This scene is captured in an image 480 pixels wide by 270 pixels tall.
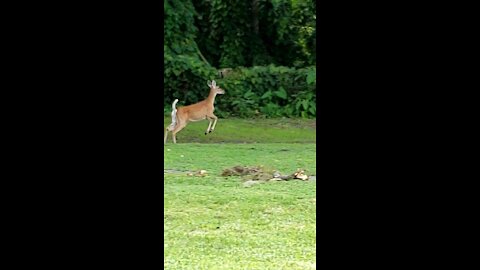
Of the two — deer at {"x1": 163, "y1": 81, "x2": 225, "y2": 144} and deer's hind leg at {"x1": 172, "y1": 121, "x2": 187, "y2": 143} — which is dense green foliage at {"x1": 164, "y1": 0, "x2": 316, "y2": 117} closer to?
deer at {"x1": 163, "y1": 81, "x2": 225, "y2": 144}

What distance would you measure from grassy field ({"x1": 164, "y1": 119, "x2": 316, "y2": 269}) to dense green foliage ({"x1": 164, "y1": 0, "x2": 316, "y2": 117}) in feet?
3.63

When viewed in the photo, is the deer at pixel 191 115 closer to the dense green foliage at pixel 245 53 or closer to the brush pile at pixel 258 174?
the dense green foliage at pixel 245 53

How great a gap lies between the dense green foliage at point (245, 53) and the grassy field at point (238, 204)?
3.63 ft

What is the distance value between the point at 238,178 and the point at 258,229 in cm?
166

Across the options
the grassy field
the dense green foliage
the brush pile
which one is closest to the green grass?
the grassy field

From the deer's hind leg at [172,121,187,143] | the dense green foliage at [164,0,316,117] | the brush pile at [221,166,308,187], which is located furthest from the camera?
the dense green foliage at [164,0,316,117]

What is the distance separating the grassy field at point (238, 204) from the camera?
4.05 meters

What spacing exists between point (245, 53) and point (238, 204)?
669 cm

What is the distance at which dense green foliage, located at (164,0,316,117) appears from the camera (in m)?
9.98

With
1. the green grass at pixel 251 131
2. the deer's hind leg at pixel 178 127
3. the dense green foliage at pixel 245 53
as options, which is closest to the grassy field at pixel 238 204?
the green grass at pixel 251 131

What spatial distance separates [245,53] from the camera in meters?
11.9

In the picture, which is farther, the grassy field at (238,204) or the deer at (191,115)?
the deer at (191,115)
